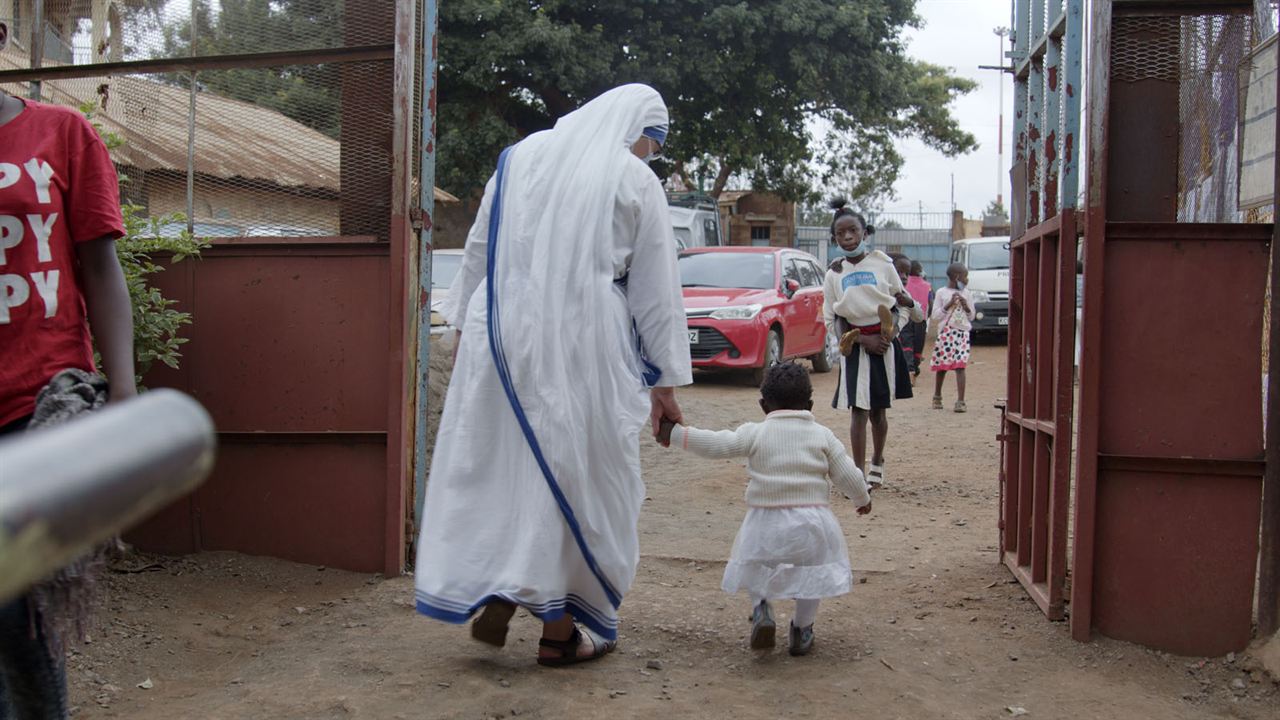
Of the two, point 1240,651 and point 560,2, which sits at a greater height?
point 560,2

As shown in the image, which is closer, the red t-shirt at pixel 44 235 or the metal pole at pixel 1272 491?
the red t-shirt at pixel 44 235

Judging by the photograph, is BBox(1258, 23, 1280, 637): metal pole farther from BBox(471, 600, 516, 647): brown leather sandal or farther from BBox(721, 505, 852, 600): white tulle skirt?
BBox(471, 600, 516, 647): brown leather sandal

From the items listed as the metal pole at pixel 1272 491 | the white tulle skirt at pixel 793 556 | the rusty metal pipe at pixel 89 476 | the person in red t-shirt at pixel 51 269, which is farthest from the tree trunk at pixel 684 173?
the rusty metal pipe at pixel 89 476

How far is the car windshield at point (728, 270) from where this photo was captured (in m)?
13.8

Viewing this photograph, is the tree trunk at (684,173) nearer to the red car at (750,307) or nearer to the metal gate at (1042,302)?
the red car at (750,307)

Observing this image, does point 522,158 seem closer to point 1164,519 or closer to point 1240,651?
point 1164,519

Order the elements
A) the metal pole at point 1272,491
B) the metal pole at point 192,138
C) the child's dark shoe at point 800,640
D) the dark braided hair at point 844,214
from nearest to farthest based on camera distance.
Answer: the metal pole at point 1272,491, the child's dark shoe at point 800,640, the metal pole at point 192,138, the dark braided hair at point 844,214

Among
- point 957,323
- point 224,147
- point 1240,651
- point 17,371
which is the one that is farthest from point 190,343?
point 957,323

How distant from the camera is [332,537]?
16.0 ft

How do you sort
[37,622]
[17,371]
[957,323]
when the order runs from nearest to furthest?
[37,622] < [17,371] < [957,323]

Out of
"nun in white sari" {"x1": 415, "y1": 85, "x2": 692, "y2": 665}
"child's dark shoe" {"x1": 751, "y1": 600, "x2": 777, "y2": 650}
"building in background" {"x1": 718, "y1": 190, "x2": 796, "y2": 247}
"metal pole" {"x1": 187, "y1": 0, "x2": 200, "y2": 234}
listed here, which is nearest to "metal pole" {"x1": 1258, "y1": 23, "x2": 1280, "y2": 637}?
"child's dark shoe" {"x1": 751, "y1": 600, "x2": 777, "y2": 650}

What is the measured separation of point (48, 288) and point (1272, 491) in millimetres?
3529

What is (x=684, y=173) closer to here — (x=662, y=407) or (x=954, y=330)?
(x=954, y=330)

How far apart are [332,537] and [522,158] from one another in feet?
6.11
